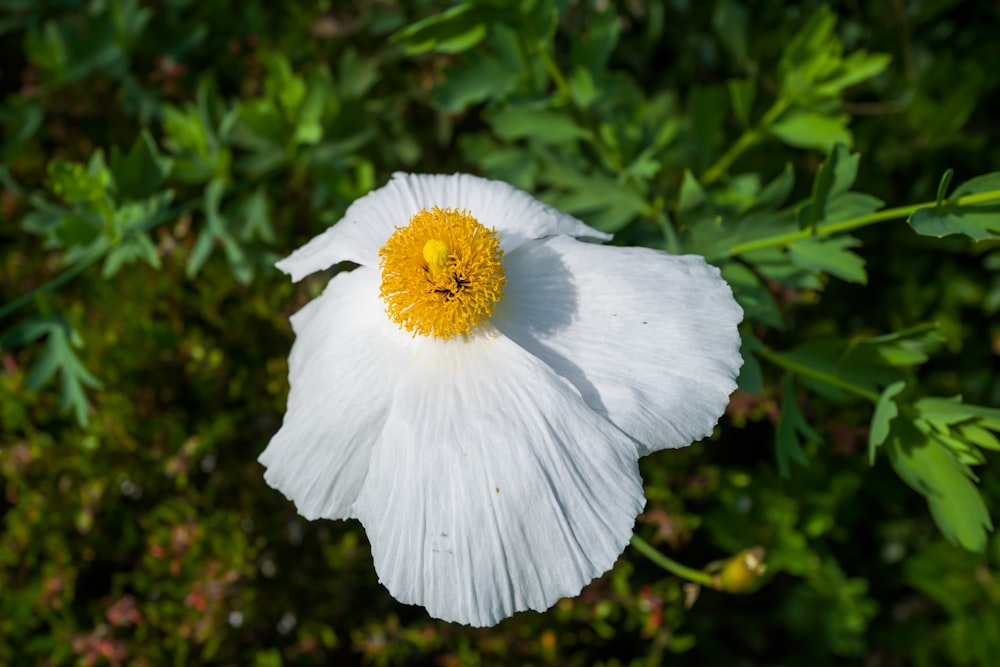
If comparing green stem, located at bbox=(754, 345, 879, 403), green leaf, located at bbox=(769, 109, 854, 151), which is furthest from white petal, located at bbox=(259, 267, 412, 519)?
green leaf, located at bbox=(769, 109, 854, 151)

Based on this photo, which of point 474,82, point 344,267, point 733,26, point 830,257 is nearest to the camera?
point 830,257

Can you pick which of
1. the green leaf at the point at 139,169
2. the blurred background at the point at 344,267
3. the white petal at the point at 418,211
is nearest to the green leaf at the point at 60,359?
the blurred background at the point at 344,267

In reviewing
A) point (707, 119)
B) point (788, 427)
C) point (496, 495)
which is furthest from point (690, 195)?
point (496, 495)

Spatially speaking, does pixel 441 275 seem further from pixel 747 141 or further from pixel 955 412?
pixel 747 141

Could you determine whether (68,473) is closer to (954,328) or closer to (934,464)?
(934,464)

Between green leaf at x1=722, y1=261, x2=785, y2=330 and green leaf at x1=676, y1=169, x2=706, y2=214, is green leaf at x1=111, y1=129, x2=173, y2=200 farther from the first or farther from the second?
green leaf at x1=722, y1=261, x2=785, y2=330

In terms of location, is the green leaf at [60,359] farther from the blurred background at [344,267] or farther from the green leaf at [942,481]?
the green leaf at [942,481]

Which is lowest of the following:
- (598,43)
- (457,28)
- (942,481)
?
(942,481)
